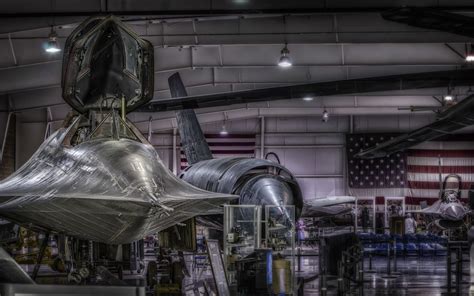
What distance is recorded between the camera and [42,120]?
26.0 meters

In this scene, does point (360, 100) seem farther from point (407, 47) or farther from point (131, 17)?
point (131, 17)

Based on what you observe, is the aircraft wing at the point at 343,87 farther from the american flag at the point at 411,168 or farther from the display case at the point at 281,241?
the american flag at the point at 411,168

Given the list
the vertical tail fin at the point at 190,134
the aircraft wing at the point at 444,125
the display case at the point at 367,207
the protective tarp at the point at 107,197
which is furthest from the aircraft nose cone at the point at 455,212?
the protective tarp at the point at 107,197

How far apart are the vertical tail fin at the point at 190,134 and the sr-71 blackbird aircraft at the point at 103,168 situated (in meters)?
8.30

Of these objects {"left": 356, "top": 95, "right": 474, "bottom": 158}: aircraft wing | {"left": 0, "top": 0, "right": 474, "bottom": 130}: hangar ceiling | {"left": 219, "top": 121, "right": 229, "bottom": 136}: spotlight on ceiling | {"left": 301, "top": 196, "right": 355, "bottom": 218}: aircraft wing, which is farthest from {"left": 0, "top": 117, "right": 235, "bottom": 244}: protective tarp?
{"left": 219, "top": 121, "right": 229, "bottom": 136}: spotlight on ceiling

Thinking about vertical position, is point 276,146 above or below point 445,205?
above

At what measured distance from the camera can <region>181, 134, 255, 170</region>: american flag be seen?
34.9m

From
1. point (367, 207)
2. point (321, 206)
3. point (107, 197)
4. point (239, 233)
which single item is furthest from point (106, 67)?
point (367, 207)

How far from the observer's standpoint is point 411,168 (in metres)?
35.6

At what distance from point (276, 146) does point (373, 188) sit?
5563 millimetres

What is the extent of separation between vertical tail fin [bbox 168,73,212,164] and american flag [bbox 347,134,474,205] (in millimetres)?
19406

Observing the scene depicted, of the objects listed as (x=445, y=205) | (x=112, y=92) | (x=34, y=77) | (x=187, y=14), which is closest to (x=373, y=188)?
(x=445, y=205)

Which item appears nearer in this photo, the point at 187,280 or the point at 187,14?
the point at 187,14

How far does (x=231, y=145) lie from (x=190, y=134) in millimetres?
18366
